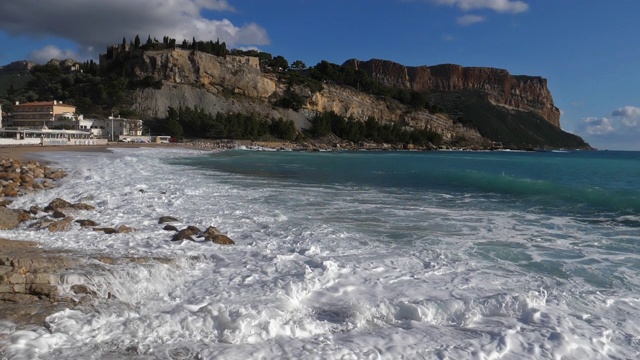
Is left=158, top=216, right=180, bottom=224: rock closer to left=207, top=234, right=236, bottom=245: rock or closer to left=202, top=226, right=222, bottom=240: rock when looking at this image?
left=202, top=226, right=222, bottom=240: rock

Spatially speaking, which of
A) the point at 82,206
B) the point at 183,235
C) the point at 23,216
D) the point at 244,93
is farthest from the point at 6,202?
the point at 244,93

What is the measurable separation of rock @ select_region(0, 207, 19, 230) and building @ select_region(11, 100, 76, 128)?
231 ft

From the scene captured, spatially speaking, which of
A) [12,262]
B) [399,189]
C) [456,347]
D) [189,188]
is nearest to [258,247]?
[12,262]

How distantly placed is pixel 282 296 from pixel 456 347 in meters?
2.27

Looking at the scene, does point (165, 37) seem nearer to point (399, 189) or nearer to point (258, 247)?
point (399, 189)

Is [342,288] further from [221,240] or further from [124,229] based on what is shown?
[124,229]

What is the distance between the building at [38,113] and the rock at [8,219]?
70298mm

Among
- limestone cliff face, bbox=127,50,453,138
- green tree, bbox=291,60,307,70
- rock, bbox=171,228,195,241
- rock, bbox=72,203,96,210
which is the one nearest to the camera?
rock, bbox=171,228,195,241

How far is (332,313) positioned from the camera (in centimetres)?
575

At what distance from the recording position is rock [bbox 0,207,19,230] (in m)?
9.26

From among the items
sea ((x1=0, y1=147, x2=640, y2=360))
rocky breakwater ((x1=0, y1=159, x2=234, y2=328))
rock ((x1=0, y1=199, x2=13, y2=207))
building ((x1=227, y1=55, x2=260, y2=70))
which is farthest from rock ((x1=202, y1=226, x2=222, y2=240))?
building ((x1=227, y1=55, x2=260, y2=70))

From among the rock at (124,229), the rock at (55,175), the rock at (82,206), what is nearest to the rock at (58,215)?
the rock at (82,206)

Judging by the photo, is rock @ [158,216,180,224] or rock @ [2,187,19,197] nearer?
rock @ [158,216,180,224]

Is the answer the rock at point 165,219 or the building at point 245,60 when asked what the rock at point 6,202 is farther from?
the building at point 245,60
